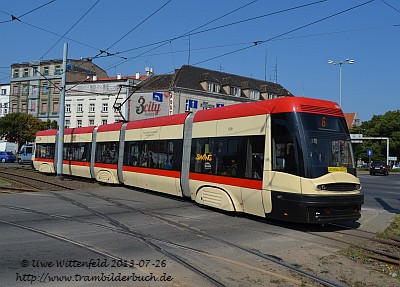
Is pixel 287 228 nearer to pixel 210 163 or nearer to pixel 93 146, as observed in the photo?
pixel 210 163

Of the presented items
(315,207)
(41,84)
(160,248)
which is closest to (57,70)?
(41,84)

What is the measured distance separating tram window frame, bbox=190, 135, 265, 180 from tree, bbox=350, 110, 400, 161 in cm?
6280

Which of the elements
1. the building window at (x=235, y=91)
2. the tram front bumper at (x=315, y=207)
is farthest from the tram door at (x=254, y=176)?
the building window at (x=235, y=91)

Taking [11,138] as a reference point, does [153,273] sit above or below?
below

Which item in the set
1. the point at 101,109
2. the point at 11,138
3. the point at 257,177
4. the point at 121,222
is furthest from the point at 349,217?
the point at 11,138

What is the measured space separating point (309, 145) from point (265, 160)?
48.4 inches

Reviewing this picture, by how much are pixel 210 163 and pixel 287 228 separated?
11.4 feet

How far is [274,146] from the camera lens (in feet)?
33.7

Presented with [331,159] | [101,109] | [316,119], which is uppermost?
[101,109]

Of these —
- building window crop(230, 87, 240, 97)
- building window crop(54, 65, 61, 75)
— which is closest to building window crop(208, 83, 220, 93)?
building window crop(230, 87, 240, 97)

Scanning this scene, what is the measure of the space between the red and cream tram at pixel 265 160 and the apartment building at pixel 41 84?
193 feet

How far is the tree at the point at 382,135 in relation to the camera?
7181 cm

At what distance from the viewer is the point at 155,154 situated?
16531 mm

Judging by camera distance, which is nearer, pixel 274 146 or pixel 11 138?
pixel 274 146
